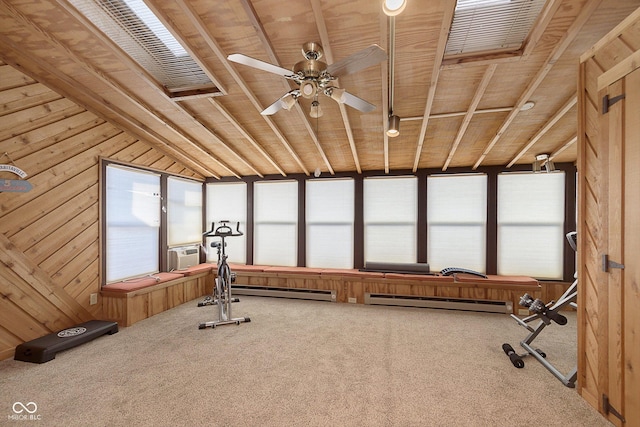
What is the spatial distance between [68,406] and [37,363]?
116cm

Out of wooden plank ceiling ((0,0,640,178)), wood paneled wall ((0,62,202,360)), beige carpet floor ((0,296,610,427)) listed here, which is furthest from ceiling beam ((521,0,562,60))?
wood paneled wall ((0,62,202,360))

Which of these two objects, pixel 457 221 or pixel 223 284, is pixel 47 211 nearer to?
pixel 223 284

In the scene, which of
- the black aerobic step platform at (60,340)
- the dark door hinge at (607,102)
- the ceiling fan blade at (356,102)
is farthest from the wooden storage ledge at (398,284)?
the ceiling fan blade at (356,102)

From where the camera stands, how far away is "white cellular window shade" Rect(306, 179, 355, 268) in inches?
237

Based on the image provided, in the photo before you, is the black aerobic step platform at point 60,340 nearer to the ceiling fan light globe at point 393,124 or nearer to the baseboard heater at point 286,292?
the baseboard heater at point 286,292

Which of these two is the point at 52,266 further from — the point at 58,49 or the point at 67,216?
the point at 58,49

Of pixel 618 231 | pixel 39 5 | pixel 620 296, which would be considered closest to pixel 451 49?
pixel 618 231

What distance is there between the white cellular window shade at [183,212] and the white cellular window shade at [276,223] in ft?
4.45

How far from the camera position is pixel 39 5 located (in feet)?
7.73

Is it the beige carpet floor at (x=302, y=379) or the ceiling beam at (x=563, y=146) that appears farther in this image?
the ceiling beam at (x=563, y=146)

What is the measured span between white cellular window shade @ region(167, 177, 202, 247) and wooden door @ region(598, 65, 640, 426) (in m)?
6.24

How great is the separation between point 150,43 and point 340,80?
6.53 ft

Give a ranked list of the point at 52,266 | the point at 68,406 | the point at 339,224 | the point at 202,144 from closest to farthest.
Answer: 1. the point at 68,406
2. the point at 52,266
3. the point at 202,144
4. the point at 339,224

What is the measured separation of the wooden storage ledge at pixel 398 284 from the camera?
467cm
